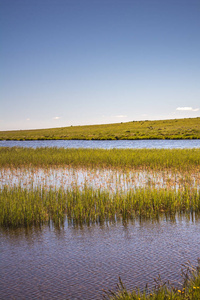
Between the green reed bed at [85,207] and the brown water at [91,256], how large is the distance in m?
0.60

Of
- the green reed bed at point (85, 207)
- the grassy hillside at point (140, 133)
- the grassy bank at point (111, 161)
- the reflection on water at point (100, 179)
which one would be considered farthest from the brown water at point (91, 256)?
the grassy hillside at point (140, 133)

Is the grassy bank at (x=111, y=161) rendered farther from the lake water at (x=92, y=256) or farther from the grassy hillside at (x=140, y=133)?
the grassy hillside at (x=140, y=133)

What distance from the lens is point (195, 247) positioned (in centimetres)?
741

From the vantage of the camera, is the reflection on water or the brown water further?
the reflection on water

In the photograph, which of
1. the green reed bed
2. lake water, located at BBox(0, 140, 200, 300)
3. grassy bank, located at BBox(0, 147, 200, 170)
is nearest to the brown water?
lake water, located at BBox(0, 140, 200, 300)

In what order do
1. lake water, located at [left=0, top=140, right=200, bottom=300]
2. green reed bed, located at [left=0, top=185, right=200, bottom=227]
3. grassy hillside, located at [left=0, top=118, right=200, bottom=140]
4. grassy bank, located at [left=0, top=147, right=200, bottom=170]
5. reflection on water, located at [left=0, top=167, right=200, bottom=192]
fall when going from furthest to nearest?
grassy hillside, located at [left=0, top=118, right=200, bottom=140] → grassy bank, located at [left=0, top=147, right=200, bottom=170] → reflection on water, located at [left=0, top=167, right=200, bottom=192] → green reed bed, located at [left=0, top=185, right=200, bottom=227] → lake water, located at [left=0, top=140, right=200, bottom=300]

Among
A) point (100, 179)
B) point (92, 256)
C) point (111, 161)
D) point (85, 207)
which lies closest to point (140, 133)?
point (111, 161)

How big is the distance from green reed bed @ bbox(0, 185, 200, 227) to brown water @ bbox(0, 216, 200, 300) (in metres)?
0.60

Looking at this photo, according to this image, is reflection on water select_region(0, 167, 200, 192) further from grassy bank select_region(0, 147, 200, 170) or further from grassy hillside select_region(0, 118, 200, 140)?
grassy hillside select_region(0, 118, 200, 140)

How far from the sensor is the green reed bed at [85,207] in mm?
9594

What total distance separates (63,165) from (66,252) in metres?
15.7

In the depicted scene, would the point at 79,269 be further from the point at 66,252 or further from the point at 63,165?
the point at 63,165

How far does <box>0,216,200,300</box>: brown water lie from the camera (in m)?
5.80

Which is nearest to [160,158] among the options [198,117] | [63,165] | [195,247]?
[63,165]
